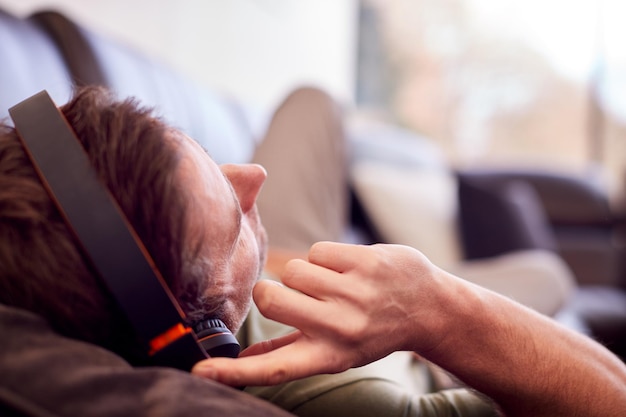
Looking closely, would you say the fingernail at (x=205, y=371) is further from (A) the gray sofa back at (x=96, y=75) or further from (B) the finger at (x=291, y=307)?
(A) the gray sofa back at (x=96, y=75)

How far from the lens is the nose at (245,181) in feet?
2.23

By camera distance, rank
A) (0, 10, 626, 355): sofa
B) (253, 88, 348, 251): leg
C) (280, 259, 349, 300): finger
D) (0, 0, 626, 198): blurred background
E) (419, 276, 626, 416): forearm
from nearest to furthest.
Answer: (280, 259, 349, 300): finger, (419, 276, 626, 416): forearm, (0, 10, 626, 355): sofa, (253, 88, 348, 251): leg, (0, 0, 626, 198): blurred background

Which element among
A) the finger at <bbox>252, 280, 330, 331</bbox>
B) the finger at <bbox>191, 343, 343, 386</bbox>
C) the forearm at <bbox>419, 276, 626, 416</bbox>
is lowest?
the forearm at <bbox>419, 276, 626, 416</bbox>

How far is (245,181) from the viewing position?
69cm

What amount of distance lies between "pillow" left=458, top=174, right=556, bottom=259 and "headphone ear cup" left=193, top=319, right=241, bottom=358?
1.82 m

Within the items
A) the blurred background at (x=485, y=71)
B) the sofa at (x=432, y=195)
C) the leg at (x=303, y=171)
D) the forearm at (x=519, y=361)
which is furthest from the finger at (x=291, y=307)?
the blurred background at (x=485, y=71)

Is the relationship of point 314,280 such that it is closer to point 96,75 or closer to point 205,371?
point 205,371

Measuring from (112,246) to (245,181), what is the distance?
10.5 inches

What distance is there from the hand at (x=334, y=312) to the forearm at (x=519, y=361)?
0.07 metres

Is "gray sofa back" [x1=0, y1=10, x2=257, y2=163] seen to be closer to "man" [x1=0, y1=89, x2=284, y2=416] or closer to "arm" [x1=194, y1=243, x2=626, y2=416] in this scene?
"man" [x1=0, y1=89, x2=284, y2=416]

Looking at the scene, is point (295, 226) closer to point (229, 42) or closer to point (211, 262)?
point (211, 262)

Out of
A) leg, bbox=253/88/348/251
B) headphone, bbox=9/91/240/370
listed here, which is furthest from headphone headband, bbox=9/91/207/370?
leg, bbox=253/88/348/251

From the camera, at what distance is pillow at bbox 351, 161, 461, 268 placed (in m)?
2.28

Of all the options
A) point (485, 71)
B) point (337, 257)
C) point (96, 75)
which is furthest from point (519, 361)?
point (485, 71)
